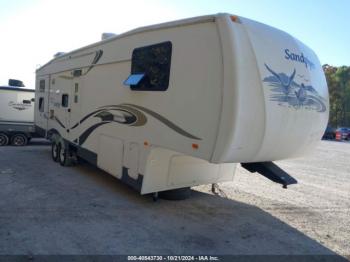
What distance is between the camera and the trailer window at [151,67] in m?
5.51

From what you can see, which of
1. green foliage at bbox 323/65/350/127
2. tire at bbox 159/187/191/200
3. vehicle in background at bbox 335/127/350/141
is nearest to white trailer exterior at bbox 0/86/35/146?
tire at bbox 159/187/191/200

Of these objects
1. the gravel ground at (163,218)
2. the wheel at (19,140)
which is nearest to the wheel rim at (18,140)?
the wheel at (19,140)

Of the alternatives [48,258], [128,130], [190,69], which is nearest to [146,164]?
[128,130]

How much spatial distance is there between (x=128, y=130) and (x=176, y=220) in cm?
188

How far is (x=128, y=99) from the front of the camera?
21.2 ft

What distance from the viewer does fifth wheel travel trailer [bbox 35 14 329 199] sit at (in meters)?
4.58

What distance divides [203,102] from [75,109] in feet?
15.9

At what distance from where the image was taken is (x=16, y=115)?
1380cm

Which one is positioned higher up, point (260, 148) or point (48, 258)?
point (260, 148)

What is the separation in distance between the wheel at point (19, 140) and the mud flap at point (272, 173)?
11.0 m

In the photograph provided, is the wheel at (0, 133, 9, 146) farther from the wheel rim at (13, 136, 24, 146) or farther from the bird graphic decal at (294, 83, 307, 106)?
the bird graphic decal at (294, 83, 307, 106)

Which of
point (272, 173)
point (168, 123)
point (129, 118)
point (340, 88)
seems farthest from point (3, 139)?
point (340, 88)

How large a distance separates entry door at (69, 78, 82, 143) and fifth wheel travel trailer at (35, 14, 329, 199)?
3.45 feet

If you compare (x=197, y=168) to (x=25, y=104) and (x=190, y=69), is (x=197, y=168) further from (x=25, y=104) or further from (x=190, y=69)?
(x=25, y=104)
